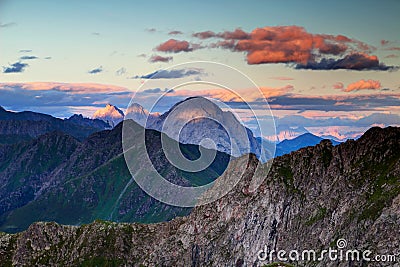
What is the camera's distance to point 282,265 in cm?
17150

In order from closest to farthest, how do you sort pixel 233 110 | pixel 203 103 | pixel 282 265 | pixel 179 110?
1. pixel 233 110
2. pixel 179 110
3. pixel 203 103
4. pixel 282 265

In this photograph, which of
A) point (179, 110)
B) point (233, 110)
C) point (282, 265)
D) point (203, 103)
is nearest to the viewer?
point (233, 110)

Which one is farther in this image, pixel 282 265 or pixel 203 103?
pixel 282 265

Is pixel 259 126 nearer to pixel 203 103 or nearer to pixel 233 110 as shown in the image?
pixel 233 110

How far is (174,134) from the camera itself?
147375mm

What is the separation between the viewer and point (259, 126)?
126m

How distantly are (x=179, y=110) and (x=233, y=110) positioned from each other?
2174cm

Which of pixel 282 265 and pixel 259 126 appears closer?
pixel 259 126

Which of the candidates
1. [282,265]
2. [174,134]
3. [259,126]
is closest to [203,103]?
[174,134]

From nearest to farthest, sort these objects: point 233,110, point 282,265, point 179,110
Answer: point 233,110, point 179,110, point 282,265

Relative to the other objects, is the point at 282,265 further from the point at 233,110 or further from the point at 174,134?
the point at 233,110

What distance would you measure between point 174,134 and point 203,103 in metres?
11.6

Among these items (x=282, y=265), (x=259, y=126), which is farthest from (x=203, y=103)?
(x=282, y=265)

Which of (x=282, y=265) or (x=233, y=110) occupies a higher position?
(x=233, y=110)
